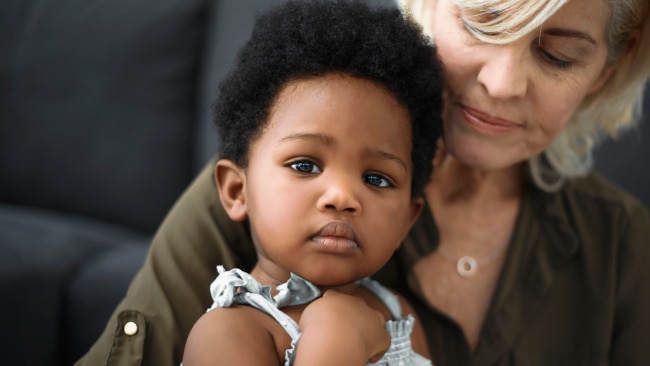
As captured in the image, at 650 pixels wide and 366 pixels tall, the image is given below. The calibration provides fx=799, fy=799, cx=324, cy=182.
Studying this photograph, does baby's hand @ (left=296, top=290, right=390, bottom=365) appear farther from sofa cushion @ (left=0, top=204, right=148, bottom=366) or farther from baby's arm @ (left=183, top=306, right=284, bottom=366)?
sofa cushion @ (left=0, top=204, right=148, bottom=366)

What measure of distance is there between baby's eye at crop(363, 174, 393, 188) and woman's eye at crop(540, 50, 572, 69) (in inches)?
16.3

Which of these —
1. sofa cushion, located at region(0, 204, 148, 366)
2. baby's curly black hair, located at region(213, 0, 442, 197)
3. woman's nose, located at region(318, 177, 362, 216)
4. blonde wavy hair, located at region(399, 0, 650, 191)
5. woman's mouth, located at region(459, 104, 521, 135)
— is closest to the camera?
woman's nose, located at region(318, 177, 362, 216)

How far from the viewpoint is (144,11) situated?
225 centimetres

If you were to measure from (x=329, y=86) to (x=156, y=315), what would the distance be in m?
0.46

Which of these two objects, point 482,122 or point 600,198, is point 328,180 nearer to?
point 482,122

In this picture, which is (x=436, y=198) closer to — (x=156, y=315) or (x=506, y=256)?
(x=506, y=256)

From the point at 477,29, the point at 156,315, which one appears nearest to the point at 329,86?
the point at 477,29

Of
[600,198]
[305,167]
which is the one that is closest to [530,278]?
[600,198]

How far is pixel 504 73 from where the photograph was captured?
4.32ft

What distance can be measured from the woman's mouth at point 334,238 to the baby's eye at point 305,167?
9 centimetres

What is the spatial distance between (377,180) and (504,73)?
322 millimetres

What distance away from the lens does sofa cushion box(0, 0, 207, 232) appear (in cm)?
220

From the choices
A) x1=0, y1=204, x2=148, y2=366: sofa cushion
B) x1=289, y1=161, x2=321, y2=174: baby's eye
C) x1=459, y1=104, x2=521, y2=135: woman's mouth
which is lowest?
x1=0, y1=204, x2=148, y2=366: sofa cushion

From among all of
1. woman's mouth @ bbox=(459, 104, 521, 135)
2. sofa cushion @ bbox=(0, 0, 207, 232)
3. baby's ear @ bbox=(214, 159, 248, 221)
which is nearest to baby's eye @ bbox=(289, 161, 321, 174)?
baby's ear @ bbox=(214, 159, 248, 221)
